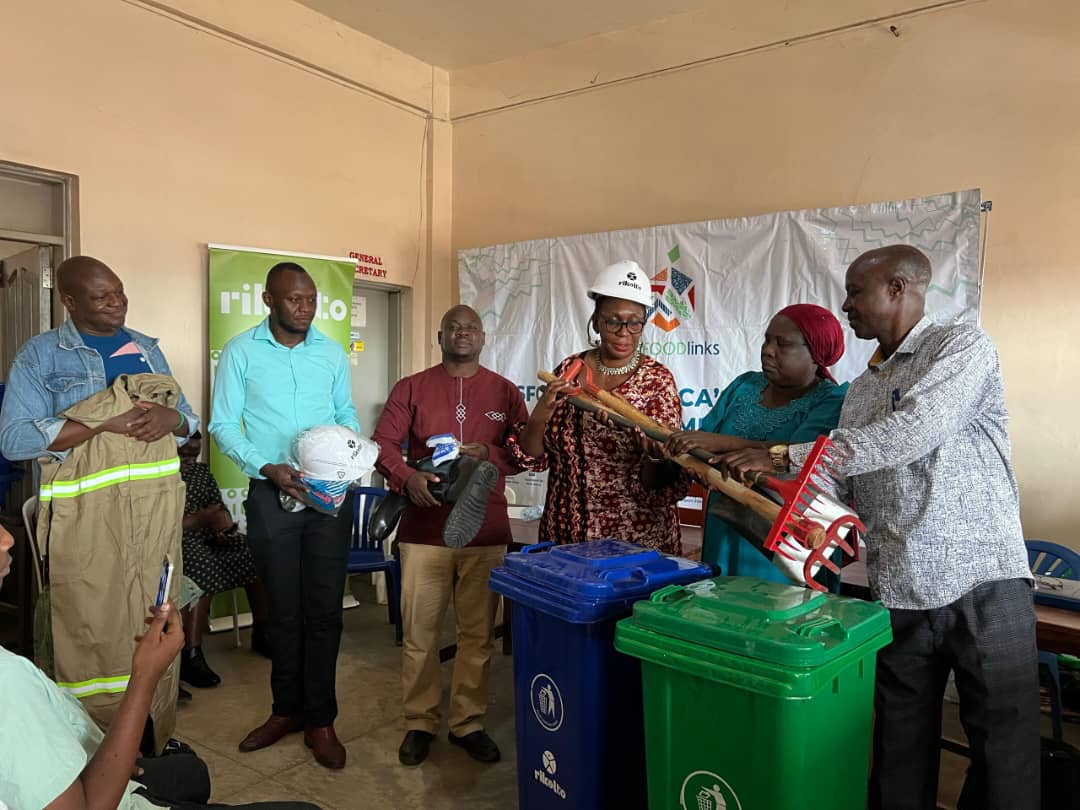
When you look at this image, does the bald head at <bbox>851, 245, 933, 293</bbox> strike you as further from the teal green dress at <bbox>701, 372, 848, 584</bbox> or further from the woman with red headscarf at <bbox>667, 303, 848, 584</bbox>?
the teal green dress at <bbox>701, 372, 848, 584</bbox>

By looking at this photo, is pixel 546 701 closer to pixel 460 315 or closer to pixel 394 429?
pixel 394 429

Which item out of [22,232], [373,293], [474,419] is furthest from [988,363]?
[373,293]

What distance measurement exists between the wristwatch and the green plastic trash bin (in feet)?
0.95

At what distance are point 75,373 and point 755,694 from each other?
Result: 2.42m

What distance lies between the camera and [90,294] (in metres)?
2.65

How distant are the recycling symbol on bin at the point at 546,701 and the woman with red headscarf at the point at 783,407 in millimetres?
617

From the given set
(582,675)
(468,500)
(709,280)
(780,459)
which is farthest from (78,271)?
(709,280)

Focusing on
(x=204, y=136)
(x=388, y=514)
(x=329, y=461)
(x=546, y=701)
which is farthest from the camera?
(x=204, y=136)

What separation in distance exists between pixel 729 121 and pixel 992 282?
173cm

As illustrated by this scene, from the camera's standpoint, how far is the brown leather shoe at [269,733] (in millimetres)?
2926

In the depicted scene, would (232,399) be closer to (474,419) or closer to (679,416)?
(474,419)

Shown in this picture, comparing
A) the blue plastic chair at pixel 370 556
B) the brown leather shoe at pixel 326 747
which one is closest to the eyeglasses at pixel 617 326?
the brown leather shoe at pixel 326 747

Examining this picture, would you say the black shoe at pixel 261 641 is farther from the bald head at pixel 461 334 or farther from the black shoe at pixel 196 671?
the bald head at pixel 461 334

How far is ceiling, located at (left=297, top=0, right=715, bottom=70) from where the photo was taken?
470 centimetres
